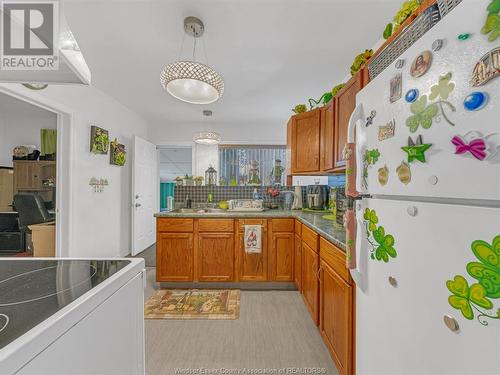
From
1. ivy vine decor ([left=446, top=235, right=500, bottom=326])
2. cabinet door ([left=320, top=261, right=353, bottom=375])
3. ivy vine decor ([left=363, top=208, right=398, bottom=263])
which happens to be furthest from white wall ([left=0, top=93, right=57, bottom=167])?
ivy vine decor ([left=446, top=235, right=500, bottom=326])

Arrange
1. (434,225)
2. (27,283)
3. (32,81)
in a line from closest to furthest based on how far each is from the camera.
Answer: (434,225), (27,283), (32,81)

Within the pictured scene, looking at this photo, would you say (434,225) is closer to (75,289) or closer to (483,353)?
(483,353)

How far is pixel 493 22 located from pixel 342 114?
1.44 metres

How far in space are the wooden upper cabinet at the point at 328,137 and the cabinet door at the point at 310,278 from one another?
81 cm

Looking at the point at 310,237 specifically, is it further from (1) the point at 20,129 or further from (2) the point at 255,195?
(1) the point at 20,129

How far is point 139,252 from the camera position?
4141 mm

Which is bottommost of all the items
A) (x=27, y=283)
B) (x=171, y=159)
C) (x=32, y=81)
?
(x=27, y=283)

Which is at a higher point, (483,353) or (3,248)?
(483,353)

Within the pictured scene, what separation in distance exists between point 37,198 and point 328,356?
167 inches

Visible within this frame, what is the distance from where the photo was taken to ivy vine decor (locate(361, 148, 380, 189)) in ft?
3.01

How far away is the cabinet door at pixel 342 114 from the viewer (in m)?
1.64

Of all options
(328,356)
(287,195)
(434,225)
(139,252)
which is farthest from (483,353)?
(139,252)

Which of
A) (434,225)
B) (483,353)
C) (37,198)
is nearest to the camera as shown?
(483,353)

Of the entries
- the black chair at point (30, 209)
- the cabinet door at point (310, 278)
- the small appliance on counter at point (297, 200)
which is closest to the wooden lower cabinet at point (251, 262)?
the cabinet door at point (310, 278)
